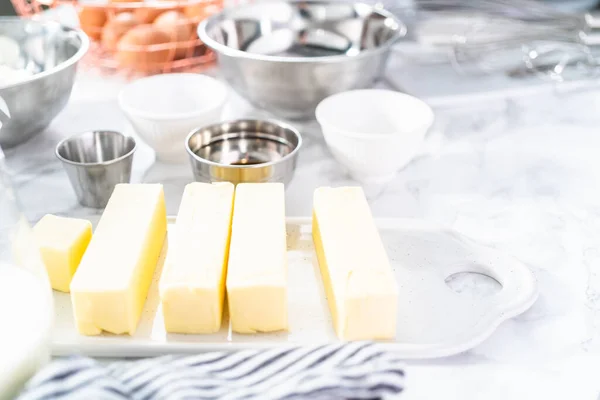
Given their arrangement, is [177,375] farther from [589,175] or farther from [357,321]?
[589,175]

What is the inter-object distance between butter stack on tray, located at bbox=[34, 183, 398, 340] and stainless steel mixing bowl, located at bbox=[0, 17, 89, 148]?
0.64ft

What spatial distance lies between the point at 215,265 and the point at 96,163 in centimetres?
22

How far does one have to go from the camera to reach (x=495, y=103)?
0.93 m

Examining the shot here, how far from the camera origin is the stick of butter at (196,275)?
0.48 m

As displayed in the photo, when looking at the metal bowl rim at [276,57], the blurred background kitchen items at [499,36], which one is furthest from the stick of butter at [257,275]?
the blurred background kitchen items at [499,36]

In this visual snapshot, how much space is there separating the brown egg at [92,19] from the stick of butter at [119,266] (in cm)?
45

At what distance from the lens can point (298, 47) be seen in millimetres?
944

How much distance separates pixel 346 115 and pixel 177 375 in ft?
1.40

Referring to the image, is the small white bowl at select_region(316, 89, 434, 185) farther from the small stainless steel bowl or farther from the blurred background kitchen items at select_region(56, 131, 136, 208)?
the blurred background kitchen items at select_region(56, 131, 136, 208)

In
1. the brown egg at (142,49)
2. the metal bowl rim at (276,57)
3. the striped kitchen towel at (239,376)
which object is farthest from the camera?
the brown egg at (142,49)

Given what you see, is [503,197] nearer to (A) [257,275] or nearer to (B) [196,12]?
(A) [257,275]

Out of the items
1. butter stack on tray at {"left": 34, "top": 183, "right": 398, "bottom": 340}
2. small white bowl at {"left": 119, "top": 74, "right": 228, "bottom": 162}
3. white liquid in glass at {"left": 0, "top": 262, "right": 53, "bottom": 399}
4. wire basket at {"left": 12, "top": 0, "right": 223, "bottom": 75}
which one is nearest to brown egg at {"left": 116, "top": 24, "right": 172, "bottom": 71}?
wire basket at {"left": 12, "top": 0, "right": 223, "bottom": 75}

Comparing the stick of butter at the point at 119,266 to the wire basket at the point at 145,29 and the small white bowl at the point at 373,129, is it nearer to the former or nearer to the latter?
the small white bowl at the point at 373,129

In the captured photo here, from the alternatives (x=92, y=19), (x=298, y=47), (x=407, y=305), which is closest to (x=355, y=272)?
(x=407, y=305)
